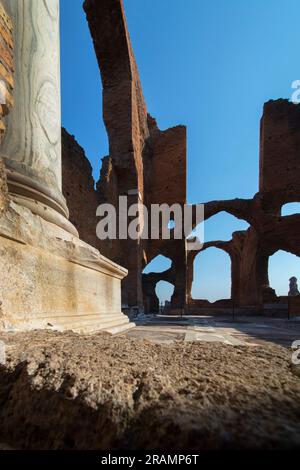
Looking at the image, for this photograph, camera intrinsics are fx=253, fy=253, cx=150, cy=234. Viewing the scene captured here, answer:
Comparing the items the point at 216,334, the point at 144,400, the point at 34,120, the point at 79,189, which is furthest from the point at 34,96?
the point at 79,189

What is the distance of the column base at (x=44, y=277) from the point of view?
144cm

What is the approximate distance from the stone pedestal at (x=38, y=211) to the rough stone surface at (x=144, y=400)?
604 millimetres

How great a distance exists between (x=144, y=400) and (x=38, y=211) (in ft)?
5.06

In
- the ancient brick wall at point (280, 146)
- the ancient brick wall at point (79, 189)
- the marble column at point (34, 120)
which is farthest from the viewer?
the ancient brick wall at point (280, 146)

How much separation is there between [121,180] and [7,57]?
27.8 ft

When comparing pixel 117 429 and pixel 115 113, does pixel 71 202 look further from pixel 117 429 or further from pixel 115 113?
pixel 117 429

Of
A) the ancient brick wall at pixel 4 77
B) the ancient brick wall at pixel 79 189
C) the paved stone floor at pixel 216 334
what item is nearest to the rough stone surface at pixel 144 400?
the ancient brick wall at pixel 4 77

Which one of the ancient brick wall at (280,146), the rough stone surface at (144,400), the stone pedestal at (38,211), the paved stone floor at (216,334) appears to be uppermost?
the ancient brick wall at (280,146)

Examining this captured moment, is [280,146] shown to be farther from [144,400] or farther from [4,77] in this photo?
[144,400]

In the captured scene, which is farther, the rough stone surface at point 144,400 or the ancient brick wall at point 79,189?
the ancient brick wall at point 79,189

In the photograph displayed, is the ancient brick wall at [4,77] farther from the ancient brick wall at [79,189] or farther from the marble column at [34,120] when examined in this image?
the ancient brick wall at [79,189]

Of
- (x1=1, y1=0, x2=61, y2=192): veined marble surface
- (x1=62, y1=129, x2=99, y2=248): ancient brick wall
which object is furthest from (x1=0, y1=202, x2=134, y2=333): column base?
(x1=62, y1=129, x2=99, y2=248): ancient brick wall

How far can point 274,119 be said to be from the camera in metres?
16.5

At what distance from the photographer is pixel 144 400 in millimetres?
Answer: 646
